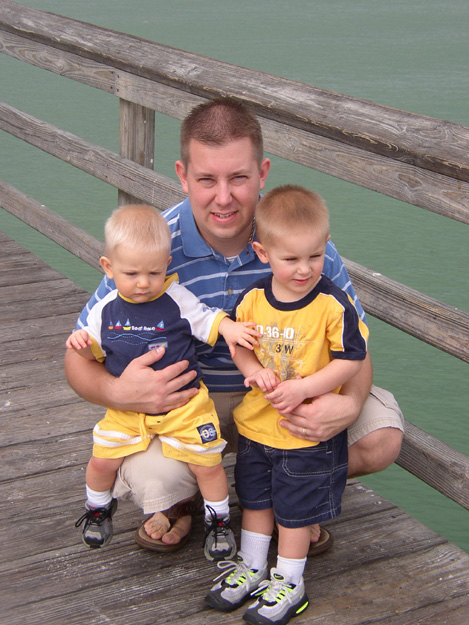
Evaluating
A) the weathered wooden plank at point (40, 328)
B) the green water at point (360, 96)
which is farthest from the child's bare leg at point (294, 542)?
the weathered wooden plank at point (40, 328)

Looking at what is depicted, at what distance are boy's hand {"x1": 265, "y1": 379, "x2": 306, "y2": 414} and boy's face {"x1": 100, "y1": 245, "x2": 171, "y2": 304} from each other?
1.18 feet

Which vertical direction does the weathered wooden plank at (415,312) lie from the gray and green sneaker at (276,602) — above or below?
above

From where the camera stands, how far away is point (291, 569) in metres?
2.02

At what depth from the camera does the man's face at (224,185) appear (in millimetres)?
2141

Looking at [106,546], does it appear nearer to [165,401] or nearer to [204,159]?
[165,401]

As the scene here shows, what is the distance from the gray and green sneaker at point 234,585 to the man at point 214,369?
0.58 ft

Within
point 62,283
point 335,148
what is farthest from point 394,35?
point 335,148

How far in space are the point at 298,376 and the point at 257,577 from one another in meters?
0.47

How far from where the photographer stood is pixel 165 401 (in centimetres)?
207

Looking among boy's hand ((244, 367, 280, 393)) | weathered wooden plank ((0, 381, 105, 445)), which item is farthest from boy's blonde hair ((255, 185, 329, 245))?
weathered wooden plank ((0, 381, 105, 445))

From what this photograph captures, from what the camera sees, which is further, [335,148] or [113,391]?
[335,148]

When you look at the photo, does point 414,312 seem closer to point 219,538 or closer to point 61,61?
point 219,538

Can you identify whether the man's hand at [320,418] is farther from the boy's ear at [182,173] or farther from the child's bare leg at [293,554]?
the boy's ear at [182,173]

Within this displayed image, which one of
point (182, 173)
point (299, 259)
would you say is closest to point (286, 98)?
point (182, 173)
